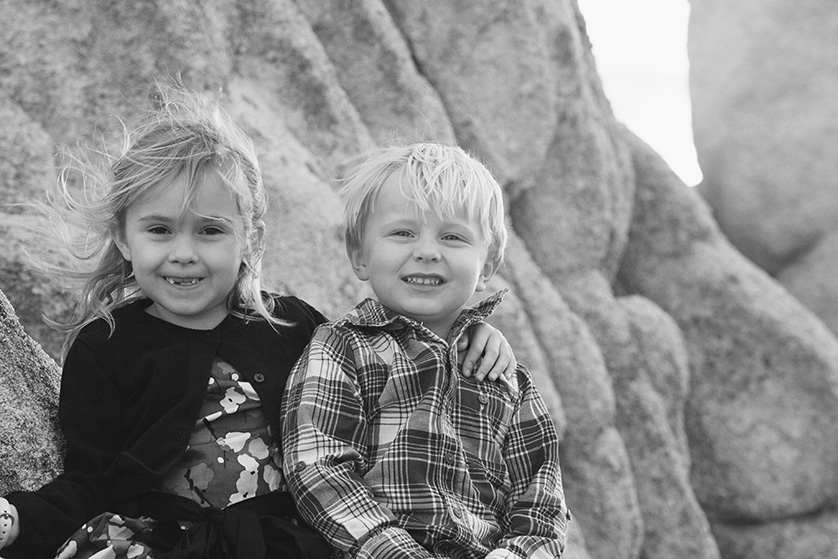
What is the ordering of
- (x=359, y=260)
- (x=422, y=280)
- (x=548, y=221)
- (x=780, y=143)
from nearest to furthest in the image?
(x=422, y=280) → (x=359, y=260) → (x=548, y=221) → (x=780, y=143)

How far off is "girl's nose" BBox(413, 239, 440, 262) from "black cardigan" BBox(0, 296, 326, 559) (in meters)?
0.37

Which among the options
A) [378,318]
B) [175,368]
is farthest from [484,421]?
[175,368]

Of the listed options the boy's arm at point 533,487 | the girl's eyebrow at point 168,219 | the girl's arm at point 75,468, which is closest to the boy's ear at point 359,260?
the girl's eyebrow at point 168,219

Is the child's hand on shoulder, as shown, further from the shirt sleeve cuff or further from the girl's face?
the girl's face

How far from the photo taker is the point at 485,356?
2.21 meters

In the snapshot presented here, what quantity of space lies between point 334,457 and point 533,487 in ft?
1.51

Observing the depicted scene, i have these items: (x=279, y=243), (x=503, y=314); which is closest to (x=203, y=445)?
(x=279, y=243)

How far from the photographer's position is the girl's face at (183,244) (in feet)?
6.70

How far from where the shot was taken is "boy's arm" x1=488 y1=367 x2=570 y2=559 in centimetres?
202

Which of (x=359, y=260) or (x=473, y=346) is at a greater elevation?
(x=359, y=260)

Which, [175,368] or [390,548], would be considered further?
[175,368]

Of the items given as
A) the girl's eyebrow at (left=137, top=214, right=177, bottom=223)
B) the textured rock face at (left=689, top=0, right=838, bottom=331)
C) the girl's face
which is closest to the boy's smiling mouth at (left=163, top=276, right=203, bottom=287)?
the girl's face

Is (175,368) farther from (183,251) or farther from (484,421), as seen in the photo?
(484,421)

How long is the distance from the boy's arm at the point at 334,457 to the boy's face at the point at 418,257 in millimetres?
197
